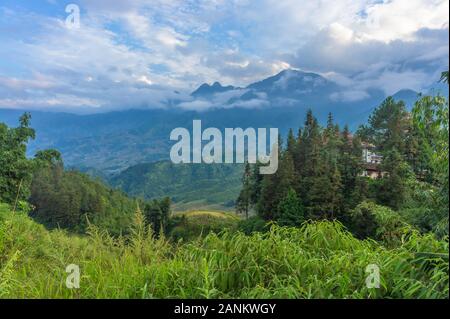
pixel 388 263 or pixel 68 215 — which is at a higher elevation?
pixel 388 263

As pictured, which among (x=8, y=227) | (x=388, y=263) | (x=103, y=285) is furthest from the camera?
(x=8, y=227)

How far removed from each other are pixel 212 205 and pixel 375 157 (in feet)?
323

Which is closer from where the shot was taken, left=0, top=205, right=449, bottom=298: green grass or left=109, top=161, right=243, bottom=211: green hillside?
left=0, top=205, right=449, bottom=298: green grass

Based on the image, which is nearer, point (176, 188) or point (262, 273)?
point (262, 273)

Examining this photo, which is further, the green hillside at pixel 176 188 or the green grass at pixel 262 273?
the green hillside at pixel 176 188

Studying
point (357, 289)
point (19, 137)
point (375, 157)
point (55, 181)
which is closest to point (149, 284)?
point (357, 289)

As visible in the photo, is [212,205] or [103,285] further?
[212,205]

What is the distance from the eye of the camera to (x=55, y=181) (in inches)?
2790

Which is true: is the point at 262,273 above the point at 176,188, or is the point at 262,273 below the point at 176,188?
above

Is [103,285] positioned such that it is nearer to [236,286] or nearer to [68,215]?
[236,286]

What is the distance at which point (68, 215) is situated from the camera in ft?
208
